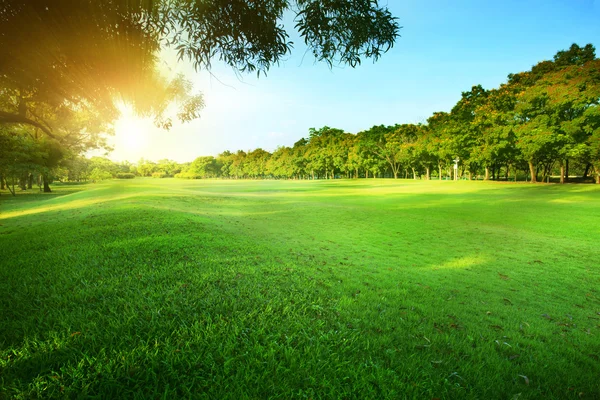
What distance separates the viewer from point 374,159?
6756 centimetres

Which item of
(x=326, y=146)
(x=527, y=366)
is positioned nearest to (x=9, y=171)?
(x=527, y=366)

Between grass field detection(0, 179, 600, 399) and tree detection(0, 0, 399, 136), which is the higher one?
tree detection(0, 0, 399, 136)

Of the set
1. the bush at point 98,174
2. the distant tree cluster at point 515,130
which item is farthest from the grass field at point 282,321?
the bush at point 98,174

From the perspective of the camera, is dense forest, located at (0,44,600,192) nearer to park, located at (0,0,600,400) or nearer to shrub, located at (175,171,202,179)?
park, located at (0,0,600,400)

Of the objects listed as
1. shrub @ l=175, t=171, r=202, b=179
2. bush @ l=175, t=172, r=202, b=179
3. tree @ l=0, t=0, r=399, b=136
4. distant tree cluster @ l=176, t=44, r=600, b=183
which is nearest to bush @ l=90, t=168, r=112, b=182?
shrub @ l=175, t=171, r=202, b=179

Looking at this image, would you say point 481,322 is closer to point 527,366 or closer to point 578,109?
point 527,366

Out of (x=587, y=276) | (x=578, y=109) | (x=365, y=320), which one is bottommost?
(x=587, y=276)

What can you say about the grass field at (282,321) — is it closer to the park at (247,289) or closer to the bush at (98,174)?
the park at (247,289)

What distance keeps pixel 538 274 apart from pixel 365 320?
16.8ft

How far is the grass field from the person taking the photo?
2275mm

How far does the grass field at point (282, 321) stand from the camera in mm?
2275

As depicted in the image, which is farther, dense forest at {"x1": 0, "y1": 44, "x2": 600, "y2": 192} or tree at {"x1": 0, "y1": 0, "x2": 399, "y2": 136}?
dense forest at {"x1": 0, "y1": 44, "x2": 600, "y2": 192}

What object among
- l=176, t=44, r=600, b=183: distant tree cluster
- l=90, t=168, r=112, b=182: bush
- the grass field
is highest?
l=176, t=44, r=600, b=183: distant tree cluster

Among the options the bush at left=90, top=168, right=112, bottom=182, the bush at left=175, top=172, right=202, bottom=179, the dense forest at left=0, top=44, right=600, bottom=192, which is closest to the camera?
the dense forest at left=0, top=44, right=600, bottom=192
